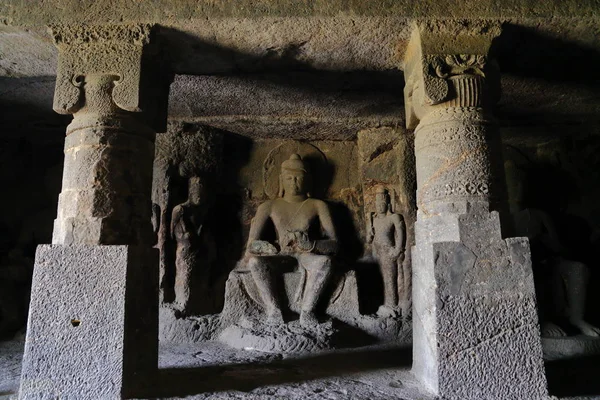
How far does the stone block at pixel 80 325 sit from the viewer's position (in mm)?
2322

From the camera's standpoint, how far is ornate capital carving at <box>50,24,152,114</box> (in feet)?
8.64

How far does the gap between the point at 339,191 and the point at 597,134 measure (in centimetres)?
315

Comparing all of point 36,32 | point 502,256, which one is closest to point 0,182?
point 36,32

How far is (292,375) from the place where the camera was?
2.92 metres

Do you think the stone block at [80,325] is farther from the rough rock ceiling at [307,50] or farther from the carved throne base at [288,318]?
the carved throne base at [288,318]

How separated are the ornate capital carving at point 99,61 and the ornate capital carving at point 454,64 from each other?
179 cm

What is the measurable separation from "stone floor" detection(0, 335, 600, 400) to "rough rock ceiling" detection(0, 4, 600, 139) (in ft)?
7.45

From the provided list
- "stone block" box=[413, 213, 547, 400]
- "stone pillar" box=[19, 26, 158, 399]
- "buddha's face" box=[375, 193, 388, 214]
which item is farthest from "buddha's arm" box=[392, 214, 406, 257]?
"stone pillar" box=[19, 26, 158, 399]

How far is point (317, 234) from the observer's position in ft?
16.8

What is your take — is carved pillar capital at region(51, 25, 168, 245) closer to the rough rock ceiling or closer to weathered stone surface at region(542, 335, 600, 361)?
the rough rock ceiling

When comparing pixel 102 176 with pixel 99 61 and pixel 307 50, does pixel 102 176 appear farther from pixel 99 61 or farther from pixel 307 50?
pixel 307 50

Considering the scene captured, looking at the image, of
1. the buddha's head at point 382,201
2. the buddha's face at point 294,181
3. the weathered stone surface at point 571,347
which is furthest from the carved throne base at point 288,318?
the weathered stone surface at point 571,347

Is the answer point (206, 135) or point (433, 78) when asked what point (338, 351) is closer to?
point (433, 78)

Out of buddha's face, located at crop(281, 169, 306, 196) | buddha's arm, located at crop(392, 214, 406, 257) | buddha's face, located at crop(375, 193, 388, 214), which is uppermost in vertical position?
buddha's face, located at crop(281, 169, 306, 196)
